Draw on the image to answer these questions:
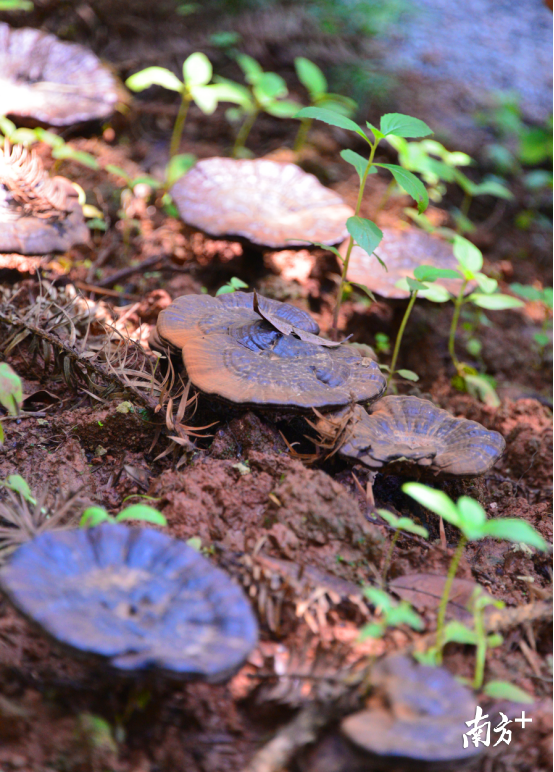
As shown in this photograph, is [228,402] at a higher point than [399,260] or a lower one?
higher

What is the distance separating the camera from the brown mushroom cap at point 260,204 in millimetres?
4090

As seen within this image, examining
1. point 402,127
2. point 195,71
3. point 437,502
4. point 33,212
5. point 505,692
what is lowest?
point 33,212

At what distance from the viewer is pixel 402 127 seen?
119 inches

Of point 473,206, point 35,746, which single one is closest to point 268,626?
point 35,746

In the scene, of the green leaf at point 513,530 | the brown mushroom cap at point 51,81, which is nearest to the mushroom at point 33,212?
the brown mushroom cap at point 51,81

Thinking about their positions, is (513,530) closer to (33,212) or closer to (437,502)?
(437,502)

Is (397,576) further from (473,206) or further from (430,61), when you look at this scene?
(430,61)

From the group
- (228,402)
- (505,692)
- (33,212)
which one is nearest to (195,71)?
(33,212)

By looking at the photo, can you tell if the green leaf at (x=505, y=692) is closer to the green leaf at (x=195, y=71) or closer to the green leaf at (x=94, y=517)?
the green leaf at (x=94, y=517)

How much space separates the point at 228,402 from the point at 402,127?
5.81 feet

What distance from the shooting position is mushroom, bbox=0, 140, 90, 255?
11.0ft

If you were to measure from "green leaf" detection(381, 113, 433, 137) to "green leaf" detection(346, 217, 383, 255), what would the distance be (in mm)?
473

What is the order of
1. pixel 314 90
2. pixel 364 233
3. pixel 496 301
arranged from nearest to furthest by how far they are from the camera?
1. pixel 364 233
2. pixel 496 301
3. pixel 314 90

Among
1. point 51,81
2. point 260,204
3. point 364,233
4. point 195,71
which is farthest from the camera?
point 51,81
